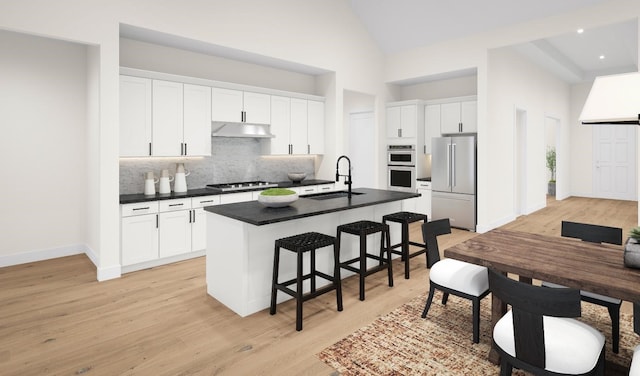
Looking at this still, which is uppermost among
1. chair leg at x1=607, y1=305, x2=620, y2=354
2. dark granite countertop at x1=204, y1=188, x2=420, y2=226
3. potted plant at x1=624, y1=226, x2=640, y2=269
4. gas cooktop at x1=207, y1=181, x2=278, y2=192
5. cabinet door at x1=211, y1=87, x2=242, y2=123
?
cabinet door at x1=211, y1=87, x2=242, y2=123

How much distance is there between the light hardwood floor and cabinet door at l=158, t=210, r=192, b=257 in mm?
251

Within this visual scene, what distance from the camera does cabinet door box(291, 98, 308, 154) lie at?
6488 millimetres

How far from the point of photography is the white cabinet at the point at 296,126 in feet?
20.5

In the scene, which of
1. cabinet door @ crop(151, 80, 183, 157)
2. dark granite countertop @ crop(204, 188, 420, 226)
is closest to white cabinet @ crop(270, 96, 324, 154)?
cabinet door @ crop(151, 80, 183, 157)

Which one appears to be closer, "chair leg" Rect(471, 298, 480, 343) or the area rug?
the area rug

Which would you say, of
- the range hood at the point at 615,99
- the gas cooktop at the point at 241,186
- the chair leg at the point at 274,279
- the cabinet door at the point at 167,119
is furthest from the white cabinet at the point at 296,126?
the range hood at the point at 615,99

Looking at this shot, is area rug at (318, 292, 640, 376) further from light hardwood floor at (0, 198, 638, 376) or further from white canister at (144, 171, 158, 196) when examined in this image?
white canister at (144, 171, 158, 196)

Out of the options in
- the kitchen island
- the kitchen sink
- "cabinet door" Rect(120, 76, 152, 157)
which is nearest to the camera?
the kitchen island

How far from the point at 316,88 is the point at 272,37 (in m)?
1.67

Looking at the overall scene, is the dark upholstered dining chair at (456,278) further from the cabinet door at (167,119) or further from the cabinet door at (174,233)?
the cabinet door at (167,119)

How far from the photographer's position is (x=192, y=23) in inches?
190

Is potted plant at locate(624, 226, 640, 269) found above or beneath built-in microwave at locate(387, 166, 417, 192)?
beneath

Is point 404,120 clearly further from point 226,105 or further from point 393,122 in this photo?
point 226,105

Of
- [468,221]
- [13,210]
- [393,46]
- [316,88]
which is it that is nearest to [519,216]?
[468,221]
